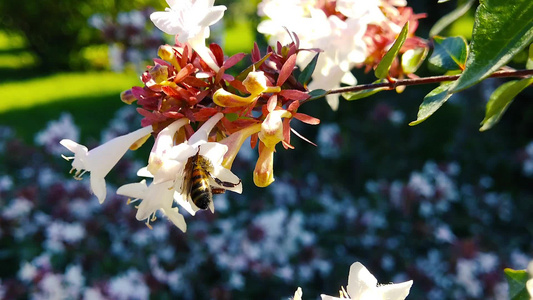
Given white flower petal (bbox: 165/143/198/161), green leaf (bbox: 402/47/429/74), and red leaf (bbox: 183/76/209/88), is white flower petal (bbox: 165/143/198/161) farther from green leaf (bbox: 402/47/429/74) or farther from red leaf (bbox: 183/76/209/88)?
green leaf (bbox: 402/47/429/74)

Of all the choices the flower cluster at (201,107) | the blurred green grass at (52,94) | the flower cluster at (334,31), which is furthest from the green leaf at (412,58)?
the blurred green grass at (52,94)

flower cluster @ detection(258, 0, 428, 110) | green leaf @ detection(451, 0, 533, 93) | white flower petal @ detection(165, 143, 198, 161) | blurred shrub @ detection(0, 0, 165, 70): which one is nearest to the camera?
green leaf @ detection(451, 0, 533, 93)

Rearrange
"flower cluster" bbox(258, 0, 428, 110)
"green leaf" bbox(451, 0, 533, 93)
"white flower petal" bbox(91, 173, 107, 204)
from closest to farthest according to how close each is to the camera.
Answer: "green leaf" bbox(451, 0, 533, 93)
"white flower petal" bbox(91, 173, 107, 204)
"flower cluster" bbox(258, 0, 428, 110)

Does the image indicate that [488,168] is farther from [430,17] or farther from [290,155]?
[430,17]

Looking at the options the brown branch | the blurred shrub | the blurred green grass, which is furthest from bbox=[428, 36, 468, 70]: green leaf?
the blurred shrub

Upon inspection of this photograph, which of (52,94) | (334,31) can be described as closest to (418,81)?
(334,31)

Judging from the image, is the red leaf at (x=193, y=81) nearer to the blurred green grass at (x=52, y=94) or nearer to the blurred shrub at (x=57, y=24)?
the blurred green grass at (x=52, y=94)
